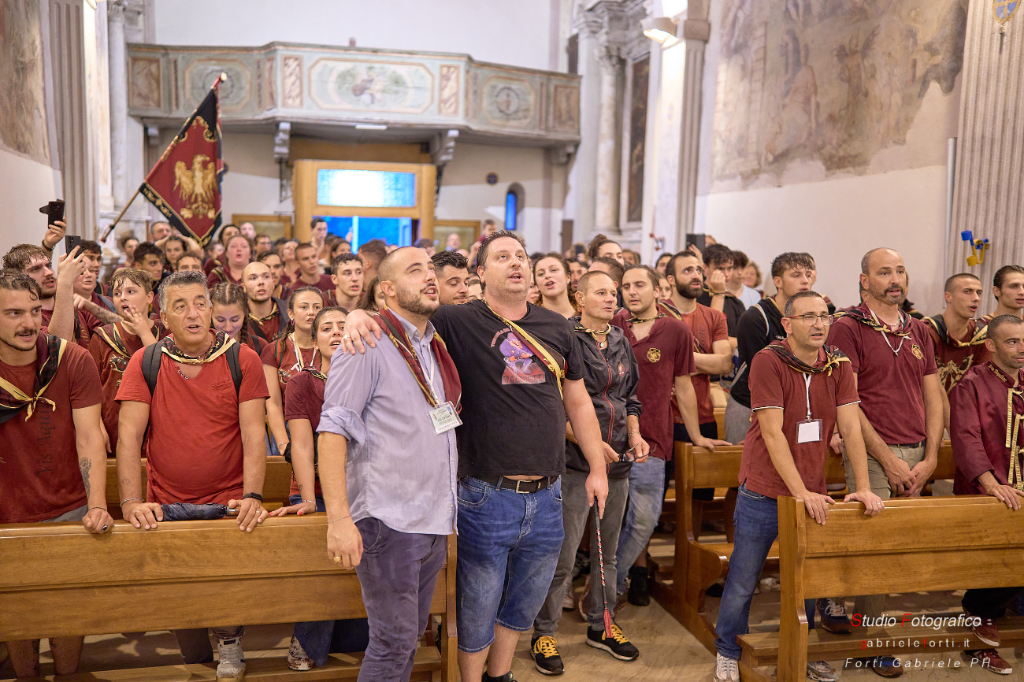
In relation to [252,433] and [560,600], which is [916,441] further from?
[252,433]

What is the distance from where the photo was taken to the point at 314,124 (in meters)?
15.6

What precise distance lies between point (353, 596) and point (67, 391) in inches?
52.7

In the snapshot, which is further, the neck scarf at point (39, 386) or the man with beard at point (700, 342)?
the man with beard at point (700, 342)

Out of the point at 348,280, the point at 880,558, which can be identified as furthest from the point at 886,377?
the point at 348,280

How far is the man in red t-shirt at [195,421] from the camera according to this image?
3045mm

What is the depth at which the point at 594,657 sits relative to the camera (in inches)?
153

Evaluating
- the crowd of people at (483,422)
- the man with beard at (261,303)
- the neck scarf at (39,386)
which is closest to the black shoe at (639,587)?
the crowd of people at (483,422)

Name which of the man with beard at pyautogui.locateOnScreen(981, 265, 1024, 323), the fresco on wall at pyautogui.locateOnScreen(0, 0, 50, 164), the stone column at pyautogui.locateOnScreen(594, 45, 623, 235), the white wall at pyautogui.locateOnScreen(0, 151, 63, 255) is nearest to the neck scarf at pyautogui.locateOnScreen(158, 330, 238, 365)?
the white wall at pyautogui.locateOnScreen(0, 151, 63, 255)

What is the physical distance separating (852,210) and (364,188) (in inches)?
424

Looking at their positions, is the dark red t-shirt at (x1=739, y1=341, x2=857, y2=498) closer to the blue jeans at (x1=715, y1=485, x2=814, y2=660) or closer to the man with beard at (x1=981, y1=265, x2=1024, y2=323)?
the blue jeans at (x1=715, y1=485, x2=814, y2=660)

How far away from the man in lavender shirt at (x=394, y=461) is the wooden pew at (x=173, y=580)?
1.48ft

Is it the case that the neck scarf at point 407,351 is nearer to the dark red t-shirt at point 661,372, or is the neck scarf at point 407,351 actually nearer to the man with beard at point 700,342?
the dark red t-shirt at point 661,372

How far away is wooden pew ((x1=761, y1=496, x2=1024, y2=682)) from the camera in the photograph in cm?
334

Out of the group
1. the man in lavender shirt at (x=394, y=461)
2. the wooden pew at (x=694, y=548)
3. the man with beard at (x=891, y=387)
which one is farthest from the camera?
the wooden pew at (x=694, y=548)
